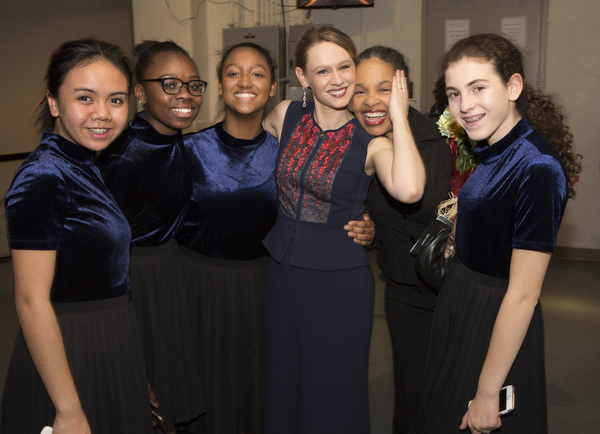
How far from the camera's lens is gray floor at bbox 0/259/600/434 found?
316cm

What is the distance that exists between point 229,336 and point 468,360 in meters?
1.14

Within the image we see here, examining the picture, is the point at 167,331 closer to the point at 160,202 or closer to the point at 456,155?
the point at 160,202

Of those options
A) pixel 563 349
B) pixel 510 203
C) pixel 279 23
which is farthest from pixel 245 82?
pixel 279 23

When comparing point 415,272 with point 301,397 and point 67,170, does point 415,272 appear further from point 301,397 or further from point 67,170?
point 67,170

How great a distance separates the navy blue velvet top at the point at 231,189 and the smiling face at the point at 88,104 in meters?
0.75

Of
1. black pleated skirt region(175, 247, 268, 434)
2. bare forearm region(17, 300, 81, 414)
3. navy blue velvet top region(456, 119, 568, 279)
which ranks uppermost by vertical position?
navy blue velvet top region(456, 119, 568, 279)

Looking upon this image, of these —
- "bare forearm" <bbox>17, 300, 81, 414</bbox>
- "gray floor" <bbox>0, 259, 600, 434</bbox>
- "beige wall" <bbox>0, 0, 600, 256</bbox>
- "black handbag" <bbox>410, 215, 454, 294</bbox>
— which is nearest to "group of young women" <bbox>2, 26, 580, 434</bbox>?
"bare forearm" <bbox>17, 300, 81, 414</bbox>

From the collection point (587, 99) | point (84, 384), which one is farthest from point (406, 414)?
point (587, 99)

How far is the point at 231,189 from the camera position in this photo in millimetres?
2420

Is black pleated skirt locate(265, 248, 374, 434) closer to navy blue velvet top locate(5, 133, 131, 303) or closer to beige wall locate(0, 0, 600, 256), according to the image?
navy blue velvet top locate(5, 133, 131, 303)

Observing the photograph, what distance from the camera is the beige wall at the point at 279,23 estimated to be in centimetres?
568

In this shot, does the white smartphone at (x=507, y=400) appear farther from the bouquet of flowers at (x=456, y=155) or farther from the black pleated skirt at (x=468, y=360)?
the bouquet of flowers at (x=456, y=155)

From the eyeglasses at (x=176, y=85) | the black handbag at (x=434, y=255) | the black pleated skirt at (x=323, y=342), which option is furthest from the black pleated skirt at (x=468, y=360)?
the eyeglasses at (x=176, y=85)

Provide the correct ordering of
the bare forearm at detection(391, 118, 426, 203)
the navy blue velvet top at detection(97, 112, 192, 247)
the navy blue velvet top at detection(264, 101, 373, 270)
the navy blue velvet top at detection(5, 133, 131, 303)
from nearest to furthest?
the navy blue velvet top at detection(5, 133, 131, 303), the bare forearm at detection(391, 118, 426, 203), the navy blue velvet top at detection(264, 101, 373, 270), the navy blue velvet top at detection(97, 112, 192, 247)
